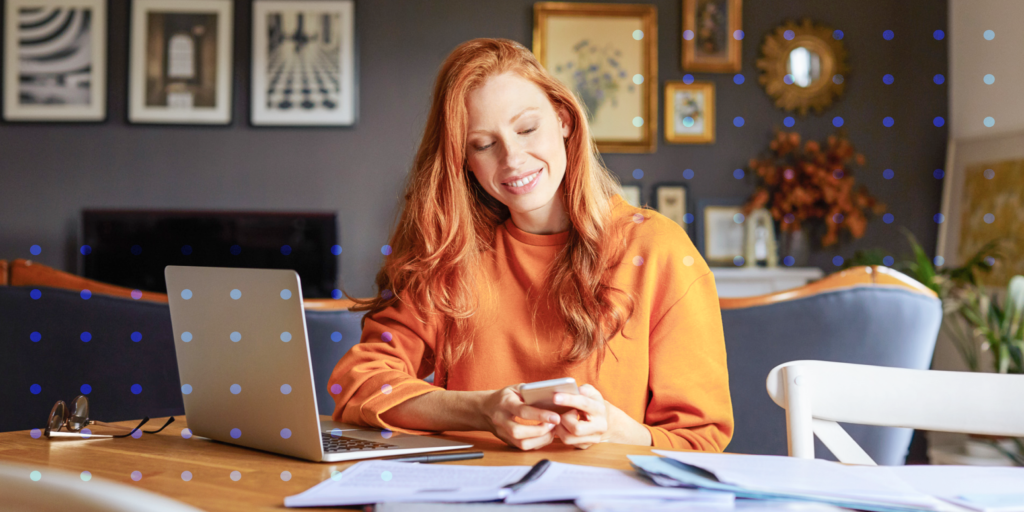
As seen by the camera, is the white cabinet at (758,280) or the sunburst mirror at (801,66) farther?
the sunburst mirror at (801,66)

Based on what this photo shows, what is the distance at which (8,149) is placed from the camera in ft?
12.4

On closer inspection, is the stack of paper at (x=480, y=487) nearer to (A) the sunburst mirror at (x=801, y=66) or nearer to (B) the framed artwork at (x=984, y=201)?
(B) the framed artwork at (x=984, y=201)

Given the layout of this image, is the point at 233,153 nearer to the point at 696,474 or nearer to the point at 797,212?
the point at 797,212

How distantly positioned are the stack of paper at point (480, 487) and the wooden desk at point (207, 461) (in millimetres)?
41

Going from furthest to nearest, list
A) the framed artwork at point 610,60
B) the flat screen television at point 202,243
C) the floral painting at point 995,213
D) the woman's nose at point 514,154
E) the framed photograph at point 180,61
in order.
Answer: the framed artwork at point 610,60, the framed photograph at point 180,61, the flat screen television at point 202,243, the floral painting at point 995,213, the woman's nose at point 514,154

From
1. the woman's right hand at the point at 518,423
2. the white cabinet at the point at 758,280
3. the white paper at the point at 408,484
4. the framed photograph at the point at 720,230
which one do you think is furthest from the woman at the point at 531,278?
the framed photograph at the point at 720,230

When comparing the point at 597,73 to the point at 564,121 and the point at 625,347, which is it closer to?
the point at 564,121

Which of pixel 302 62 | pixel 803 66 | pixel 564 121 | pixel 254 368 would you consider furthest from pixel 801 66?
pixel 254 368

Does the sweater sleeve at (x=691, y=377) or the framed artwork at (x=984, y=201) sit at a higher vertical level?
the framed artwork at (x=984, y=201)


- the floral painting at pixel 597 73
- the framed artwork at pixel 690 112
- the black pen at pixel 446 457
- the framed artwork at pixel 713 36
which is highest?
the framed artwork at pixel 713 36

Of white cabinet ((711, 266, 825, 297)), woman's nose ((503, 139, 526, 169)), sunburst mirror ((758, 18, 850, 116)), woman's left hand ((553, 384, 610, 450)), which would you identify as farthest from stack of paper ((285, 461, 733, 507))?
sunburst mirror ((758, 18, 850, 116))

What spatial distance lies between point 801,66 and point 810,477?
3.71 m

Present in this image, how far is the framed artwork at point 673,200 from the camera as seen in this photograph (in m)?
3.89

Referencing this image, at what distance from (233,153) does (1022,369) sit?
3.51 metres
